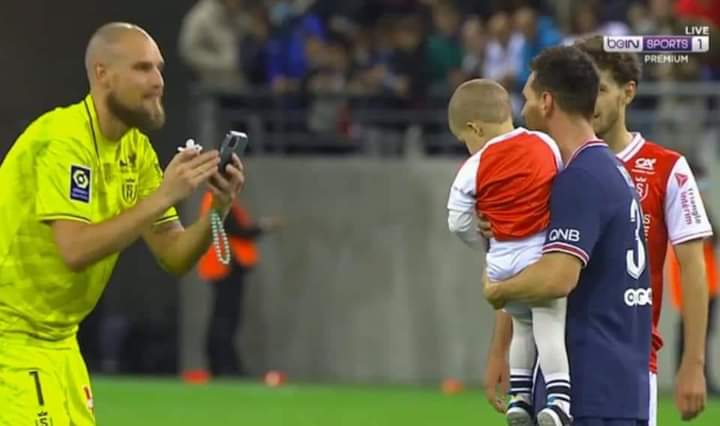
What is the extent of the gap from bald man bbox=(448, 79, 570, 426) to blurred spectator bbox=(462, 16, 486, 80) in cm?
1312

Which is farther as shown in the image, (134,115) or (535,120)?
(134,115)

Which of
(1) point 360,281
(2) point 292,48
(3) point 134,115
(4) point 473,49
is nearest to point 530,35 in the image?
(4) point 473,49

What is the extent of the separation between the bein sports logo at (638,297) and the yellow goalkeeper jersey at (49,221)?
203cm

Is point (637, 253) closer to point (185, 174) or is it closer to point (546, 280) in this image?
point (546, 280)

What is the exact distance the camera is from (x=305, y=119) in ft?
69.9

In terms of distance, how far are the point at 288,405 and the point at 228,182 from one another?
966cm

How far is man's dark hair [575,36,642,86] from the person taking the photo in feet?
24.4

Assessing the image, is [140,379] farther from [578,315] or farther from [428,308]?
[578,315]

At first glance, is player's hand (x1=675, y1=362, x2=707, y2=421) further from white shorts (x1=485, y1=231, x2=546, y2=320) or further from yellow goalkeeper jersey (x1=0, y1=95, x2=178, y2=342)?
yellow goalkeeper jersey (x1=0, y1=95, x2=178, y2=342)

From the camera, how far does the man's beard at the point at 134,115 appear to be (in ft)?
24.0

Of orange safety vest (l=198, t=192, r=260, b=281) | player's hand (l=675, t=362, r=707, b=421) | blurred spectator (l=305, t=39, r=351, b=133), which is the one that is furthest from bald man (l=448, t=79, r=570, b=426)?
blurred spectator (l=305, t=39, r=351, b=133)

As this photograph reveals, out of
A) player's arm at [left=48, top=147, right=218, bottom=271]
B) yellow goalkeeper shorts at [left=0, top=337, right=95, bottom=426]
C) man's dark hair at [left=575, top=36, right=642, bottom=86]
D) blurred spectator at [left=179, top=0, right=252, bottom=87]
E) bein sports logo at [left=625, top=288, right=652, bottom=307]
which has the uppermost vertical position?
blurred spectator at [left=179, top=0, right=252, bottom=87]

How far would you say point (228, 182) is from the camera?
705cm

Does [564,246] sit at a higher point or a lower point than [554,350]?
higher
